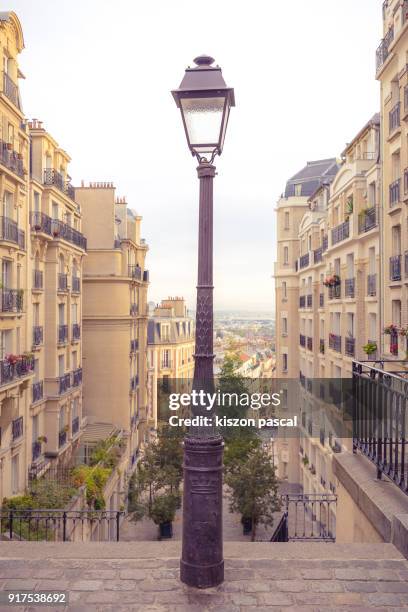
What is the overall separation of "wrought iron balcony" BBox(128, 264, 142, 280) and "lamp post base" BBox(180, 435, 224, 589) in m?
30.6

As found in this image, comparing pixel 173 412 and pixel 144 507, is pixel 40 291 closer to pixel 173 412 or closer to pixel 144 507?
Result: pixel 144 507

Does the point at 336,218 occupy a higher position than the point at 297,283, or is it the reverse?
the point at 336,218

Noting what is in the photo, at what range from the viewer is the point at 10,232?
62.0 ft

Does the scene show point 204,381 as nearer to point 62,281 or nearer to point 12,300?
point 12,300

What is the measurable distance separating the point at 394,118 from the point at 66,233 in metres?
15.2

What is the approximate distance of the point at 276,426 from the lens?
4100cm

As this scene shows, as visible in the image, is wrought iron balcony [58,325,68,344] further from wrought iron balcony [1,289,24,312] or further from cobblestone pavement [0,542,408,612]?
cobblestone pavement [0,542,408,612]

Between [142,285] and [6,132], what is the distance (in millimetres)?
20959

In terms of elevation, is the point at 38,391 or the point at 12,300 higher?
the point at 12,300

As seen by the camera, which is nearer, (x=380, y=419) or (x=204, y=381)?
(x=204, y=381)

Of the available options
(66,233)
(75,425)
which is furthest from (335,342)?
(66,233)

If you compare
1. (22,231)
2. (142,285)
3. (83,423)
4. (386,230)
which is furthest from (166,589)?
(142,285)

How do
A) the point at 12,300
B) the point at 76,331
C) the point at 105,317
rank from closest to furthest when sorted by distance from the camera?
the point at 12,300 < the point at 76,331 < the point at 105,317

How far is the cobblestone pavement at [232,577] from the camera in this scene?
4223 millimetres
